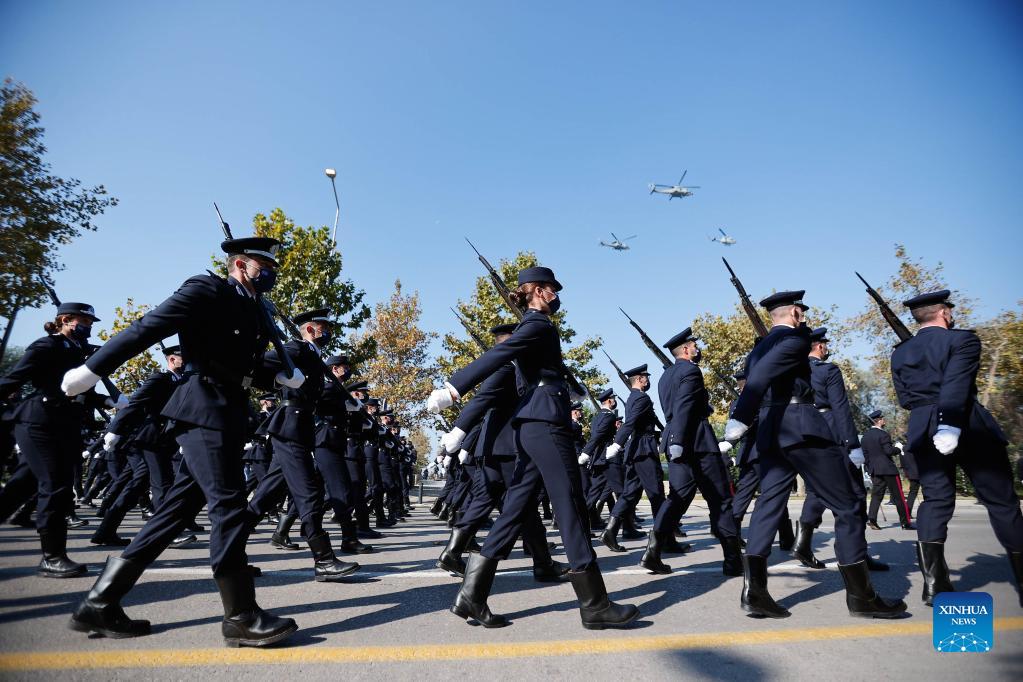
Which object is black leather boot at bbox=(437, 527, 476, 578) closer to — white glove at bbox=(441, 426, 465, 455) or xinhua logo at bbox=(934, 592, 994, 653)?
white glove at bbox=(441, 426, 465, 455)

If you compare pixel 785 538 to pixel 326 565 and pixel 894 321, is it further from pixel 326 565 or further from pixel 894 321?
pixel 326 565

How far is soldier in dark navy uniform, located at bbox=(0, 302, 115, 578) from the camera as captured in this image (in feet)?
15.4

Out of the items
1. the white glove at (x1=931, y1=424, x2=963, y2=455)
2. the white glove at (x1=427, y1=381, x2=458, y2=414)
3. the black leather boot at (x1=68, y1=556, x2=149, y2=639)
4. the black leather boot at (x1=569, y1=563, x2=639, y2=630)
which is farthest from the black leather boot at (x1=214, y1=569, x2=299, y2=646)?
the white glove at (x1=931, y1=424, x2=963, y2=455)

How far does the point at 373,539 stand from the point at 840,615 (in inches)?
254

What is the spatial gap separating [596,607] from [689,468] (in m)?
2.59

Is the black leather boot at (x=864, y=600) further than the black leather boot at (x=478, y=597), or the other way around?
the black leather boot at (x=864, y=600)

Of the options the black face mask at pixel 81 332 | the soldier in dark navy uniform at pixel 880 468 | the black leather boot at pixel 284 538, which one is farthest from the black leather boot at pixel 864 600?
the soldier in dark navy uniform at pixel 880 468

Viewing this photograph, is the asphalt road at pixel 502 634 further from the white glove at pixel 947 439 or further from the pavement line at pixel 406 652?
the white glove at pixel 947 439

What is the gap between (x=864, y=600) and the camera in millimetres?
3668

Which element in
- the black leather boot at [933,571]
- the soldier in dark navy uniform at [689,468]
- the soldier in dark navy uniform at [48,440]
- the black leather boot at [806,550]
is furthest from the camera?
the black leather boot at [806,550]

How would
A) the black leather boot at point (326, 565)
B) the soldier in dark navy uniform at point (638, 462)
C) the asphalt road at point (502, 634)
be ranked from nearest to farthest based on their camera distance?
the asphalt road at point (502, 634) < the black leather boot at point (326, 565) < the soldier in dark navy uniform at point (638, 462)

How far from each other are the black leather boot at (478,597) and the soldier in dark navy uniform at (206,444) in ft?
3.13

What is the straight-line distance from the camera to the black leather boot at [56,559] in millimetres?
4641

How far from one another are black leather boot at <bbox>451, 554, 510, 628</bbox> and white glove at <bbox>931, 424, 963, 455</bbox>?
3080mm
